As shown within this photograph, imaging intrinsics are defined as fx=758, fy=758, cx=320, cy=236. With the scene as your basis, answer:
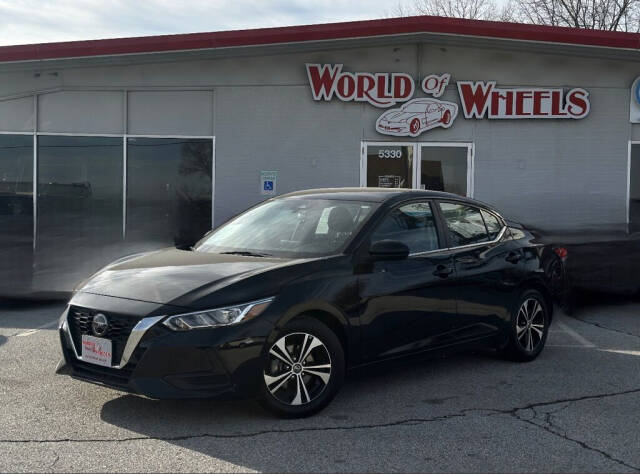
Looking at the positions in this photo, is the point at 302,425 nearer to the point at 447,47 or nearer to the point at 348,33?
the point at 348,33

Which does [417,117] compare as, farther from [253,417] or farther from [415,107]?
[253,417]

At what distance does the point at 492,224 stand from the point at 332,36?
5482 mm

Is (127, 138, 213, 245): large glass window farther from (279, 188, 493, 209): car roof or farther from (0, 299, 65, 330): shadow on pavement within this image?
(279, 188, 493, 209): car roof

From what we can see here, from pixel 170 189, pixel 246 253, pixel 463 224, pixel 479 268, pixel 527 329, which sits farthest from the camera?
pixel 170 189

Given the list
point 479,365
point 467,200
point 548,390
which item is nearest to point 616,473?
point 548,390

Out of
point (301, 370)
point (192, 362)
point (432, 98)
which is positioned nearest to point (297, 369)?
point (301, 370)

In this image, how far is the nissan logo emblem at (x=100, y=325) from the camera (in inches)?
188

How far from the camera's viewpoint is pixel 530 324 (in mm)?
6863

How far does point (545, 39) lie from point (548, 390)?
6827mm

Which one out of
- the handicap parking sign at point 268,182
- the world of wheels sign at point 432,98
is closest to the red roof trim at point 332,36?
the world of wheels sign at point 432,98

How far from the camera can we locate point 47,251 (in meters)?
12.3

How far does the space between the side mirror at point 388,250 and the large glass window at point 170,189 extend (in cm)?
717

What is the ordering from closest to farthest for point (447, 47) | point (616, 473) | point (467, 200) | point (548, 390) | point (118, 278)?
point (616, 473) → point (118, 278) → point (548, 390) → point (467, 200) → point (447, 47)

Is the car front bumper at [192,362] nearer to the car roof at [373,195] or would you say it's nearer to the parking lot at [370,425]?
the parking lot at [370,425]
